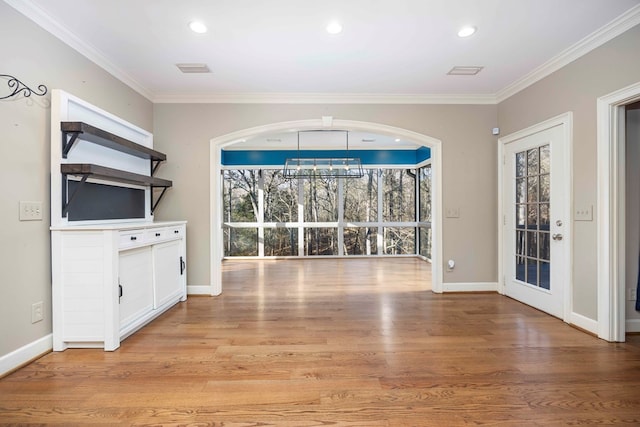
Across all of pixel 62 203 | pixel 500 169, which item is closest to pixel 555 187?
pixel 500 169

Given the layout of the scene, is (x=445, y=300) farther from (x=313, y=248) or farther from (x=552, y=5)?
(x=313, y=248)

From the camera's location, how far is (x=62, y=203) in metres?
2.60

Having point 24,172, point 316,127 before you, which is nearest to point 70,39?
point 24,172

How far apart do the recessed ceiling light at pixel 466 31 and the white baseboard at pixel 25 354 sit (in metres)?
A: 4.31

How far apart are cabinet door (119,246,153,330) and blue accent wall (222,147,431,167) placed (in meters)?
4.63

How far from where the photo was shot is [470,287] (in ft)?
14.4

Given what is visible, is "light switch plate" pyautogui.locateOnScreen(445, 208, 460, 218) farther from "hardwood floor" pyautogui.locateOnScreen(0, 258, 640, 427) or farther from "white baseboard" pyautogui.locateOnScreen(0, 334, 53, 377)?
"white baseboard" pyautogui.locateOnScreen(0, 334, 53, 377)

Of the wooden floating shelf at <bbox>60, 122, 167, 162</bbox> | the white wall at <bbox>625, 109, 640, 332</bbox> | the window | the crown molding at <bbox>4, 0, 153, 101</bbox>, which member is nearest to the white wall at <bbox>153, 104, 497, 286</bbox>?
the wooden floating shelf at <bbox>60, 122, 167, 162</bbox>

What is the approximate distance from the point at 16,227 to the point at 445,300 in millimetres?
4310

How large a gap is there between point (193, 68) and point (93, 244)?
82.5 inches

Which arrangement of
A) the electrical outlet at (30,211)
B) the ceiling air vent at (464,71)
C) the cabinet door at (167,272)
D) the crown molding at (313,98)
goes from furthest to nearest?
the crown molding at (313,98)
the ceiling air vent at (464,71)
the cabinet door at (167,272)
the electrical outlet at (30,211)

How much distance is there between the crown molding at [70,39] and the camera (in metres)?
2.34

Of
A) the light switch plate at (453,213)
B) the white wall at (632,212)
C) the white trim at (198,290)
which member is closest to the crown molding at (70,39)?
the white trim at (198,290)

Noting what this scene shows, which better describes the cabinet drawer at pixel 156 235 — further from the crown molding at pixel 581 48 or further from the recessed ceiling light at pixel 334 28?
the crown molding at pixel 581 48
